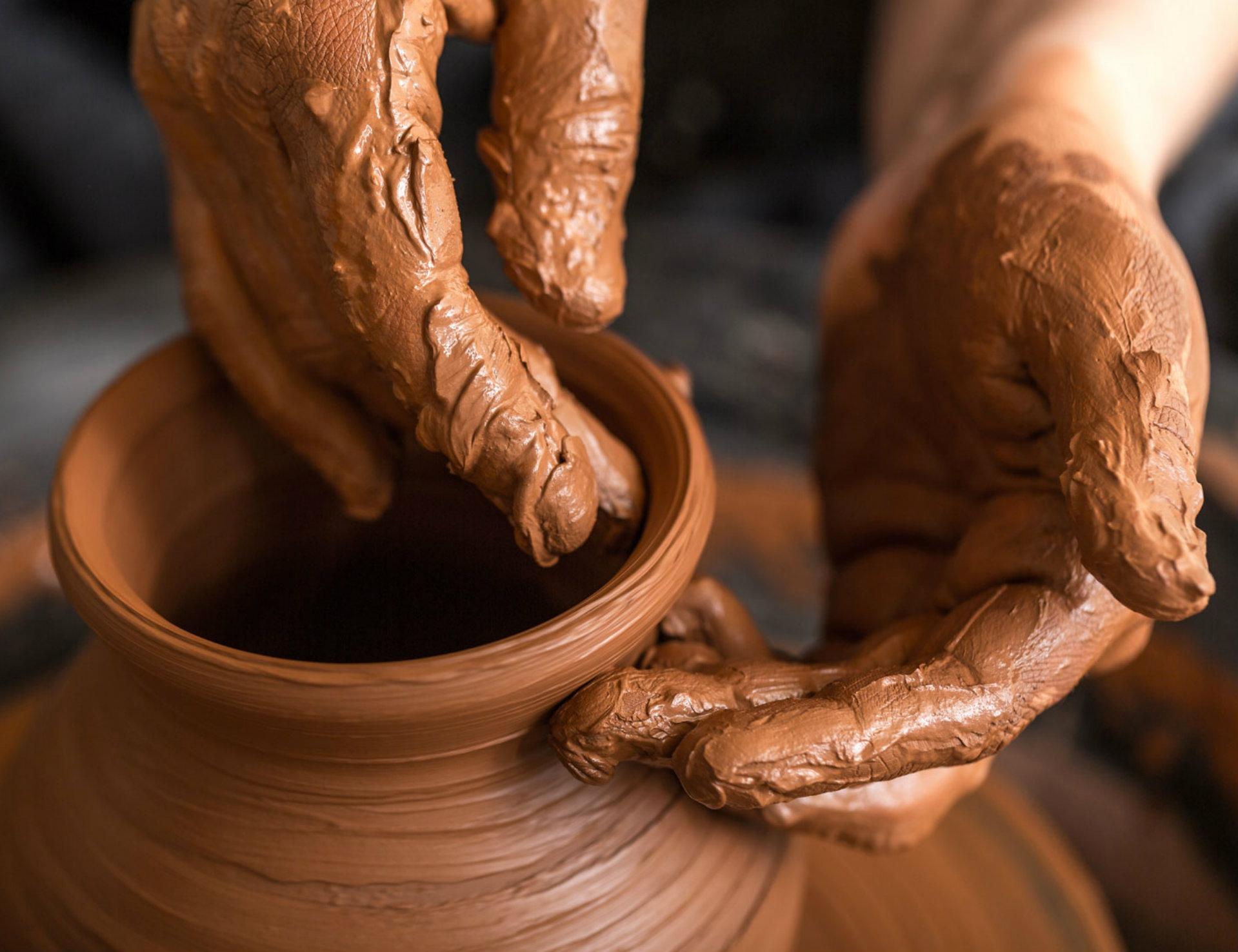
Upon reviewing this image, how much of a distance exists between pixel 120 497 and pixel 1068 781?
58.4 inches

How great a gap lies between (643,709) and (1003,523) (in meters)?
0.34

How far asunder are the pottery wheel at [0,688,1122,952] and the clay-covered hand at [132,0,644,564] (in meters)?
0.59

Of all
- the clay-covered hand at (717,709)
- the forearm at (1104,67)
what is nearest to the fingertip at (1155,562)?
the clay-covered hand at (717,709)

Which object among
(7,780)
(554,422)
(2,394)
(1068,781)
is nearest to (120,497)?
(7,780)

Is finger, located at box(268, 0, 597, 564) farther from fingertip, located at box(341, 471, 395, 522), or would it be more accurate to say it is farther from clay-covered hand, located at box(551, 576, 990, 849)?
fingertip, located at box(341, 471, 395, 522)

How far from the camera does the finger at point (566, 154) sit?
2.71 feet

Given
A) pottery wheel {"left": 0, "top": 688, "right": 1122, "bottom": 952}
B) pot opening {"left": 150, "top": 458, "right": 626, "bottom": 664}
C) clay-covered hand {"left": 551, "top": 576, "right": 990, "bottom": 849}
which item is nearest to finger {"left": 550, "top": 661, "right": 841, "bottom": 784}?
clay-covered hand {"left": 551, "top": 576, "right": 990, "bottom": 849}

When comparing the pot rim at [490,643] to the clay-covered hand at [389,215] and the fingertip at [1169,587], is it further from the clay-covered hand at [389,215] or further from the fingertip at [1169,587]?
the fingertip at [1169,587]

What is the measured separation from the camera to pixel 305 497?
42.6 inches

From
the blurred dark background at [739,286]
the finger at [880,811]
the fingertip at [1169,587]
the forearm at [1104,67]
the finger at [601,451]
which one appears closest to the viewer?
the fingertip at [1169,587]

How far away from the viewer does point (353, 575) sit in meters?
1.10

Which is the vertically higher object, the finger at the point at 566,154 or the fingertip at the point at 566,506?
the finger at the point at 566,154

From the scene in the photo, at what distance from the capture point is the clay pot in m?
0.73

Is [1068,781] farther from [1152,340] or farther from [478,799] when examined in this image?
[478,799]
